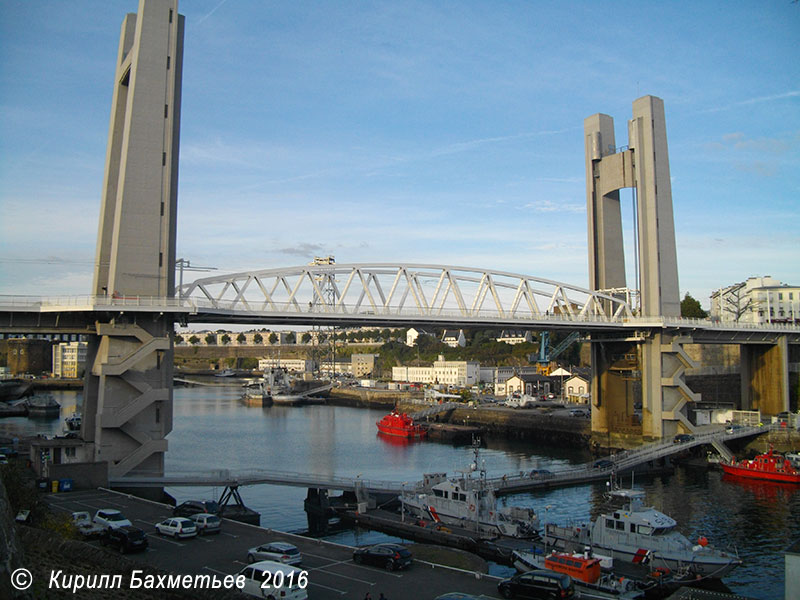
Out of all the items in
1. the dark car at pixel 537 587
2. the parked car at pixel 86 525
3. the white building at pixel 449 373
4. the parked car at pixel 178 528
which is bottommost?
the dark car at pixel 537 587

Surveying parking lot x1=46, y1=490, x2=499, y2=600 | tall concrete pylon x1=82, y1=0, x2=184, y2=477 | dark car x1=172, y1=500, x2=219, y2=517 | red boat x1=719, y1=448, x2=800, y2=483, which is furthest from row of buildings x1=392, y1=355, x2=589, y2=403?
parking lot x1=46, y1=490, x2=499, y2=600

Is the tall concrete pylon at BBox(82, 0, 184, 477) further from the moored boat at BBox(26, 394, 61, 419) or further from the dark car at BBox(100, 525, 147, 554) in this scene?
the moored boat at BBox(26, 394, 61, 419)

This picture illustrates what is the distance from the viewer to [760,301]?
221 ft

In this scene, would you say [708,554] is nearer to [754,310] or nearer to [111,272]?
[111,272]

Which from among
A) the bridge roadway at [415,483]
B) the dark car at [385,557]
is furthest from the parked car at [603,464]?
the dark car at [385,557]

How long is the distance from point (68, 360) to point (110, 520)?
123162mm

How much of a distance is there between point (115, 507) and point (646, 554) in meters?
15.6

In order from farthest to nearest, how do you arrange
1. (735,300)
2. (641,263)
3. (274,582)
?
(735,300)
(641,263)
(274,582)

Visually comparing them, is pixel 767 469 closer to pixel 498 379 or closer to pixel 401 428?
pixel 401 428

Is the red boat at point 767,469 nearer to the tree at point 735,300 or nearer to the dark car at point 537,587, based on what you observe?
the dark car at point 537,587

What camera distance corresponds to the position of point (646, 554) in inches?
728

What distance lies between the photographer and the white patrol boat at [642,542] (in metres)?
18.1

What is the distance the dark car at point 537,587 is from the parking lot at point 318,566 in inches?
12.1

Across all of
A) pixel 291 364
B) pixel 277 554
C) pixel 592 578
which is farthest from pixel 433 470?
pixel 291 364
